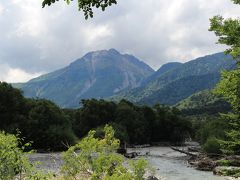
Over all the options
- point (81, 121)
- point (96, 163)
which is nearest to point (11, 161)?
point (96, 163)

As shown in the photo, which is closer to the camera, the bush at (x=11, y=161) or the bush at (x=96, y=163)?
the bush at (x=11, y=161)

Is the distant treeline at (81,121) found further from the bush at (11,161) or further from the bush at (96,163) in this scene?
the bush at (11,161)

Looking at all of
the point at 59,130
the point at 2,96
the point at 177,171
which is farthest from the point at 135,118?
the point at 177,171

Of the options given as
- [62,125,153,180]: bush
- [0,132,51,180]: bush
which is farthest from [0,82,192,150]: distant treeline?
[0,132,51,180]: bush

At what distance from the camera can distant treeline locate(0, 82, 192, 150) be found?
103m

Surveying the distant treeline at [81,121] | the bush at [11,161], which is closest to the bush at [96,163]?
the bush at [11,161]

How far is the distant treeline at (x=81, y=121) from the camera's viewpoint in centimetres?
10338

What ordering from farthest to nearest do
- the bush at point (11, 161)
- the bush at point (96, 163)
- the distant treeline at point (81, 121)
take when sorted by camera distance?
the distant treeline at point (81, 121) → the bush at point (96, 163) → the bush at point (11, 161)

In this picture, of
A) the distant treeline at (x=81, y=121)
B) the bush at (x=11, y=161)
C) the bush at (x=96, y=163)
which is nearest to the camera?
the bush at (x=11, y=161)

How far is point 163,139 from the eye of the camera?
534ft

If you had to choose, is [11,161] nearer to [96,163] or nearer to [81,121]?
[96,163]

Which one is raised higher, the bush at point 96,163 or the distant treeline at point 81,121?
the distant treeline at point 81,121

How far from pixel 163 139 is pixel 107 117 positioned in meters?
30.5

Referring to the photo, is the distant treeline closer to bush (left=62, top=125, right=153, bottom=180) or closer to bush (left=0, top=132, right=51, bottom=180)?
bush (left=62, top=125, right=153, bottom=180)
